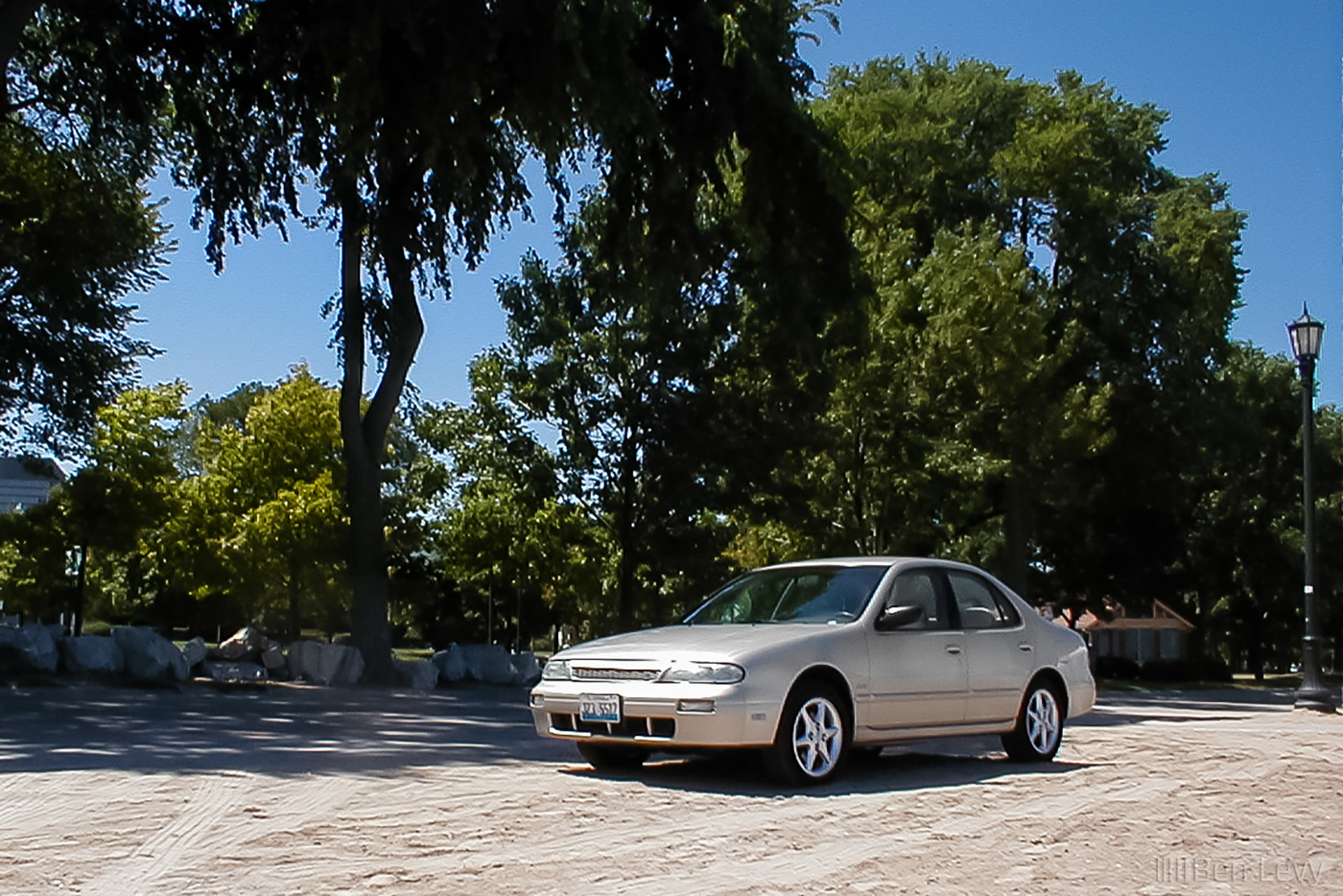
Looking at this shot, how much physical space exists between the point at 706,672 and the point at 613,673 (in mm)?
764

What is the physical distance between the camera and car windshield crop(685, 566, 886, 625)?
10258 millimetres

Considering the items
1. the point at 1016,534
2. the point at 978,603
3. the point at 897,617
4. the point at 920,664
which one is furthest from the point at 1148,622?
the point at 897,617

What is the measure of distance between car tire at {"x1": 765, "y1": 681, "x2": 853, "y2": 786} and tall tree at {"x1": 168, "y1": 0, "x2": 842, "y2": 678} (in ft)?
32.2

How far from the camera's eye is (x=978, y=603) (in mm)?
11117

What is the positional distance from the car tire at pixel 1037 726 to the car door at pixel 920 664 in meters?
0.86

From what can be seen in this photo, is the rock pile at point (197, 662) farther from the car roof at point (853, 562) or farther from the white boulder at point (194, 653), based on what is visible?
the car roof at point (853, 562)

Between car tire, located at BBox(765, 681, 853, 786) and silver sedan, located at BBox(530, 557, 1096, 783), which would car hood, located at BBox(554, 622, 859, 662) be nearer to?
silver sedan, located at BBox(530, 557, 1096, 783)

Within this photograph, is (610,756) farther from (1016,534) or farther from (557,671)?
(1016,534)

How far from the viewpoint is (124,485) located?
3416 centimetres

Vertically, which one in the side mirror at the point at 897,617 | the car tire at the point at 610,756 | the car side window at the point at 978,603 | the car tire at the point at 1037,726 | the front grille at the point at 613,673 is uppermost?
the car side window at the point at 978,603

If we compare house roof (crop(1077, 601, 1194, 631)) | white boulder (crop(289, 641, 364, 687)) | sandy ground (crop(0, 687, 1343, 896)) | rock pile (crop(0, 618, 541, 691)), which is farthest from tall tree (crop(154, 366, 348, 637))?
Answer: house roof (crop(1077, 601, 1194, 631))

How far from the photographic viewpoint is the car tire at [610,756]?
32.7 ft

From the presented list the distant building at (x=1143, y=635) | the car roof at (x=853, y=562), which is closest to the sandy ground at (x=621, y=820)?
the car roof at (x=853, y=562)

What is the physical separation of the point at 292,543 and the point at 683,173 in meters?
26.0
